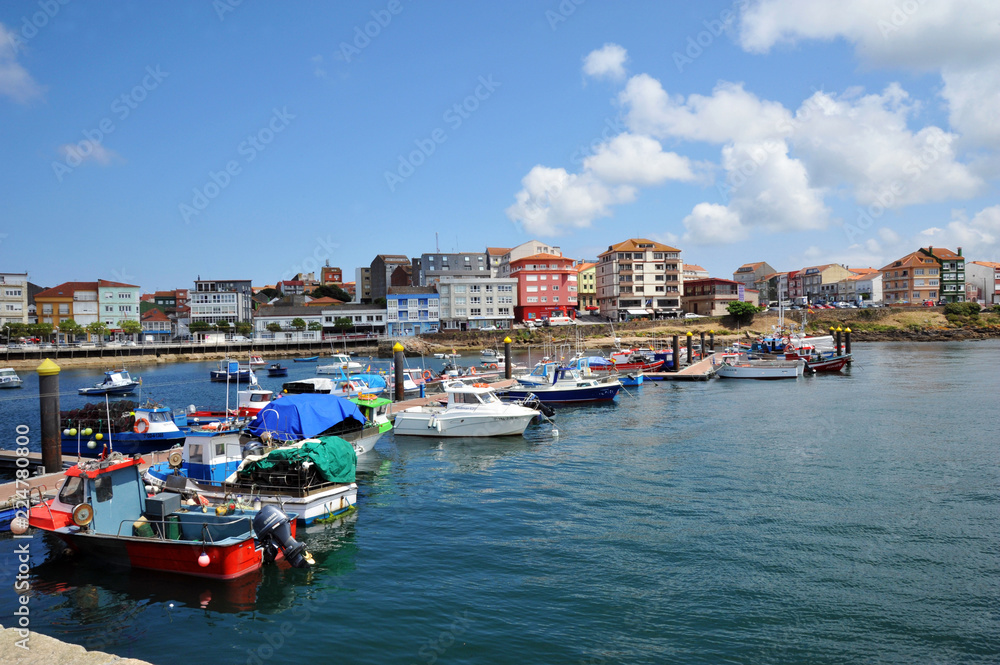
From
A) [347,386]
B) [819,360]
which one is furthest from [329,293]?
[819,360]

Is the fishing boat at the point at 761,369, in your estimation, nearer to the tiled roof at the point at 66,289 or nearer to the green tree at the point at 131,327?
the green tree at the point at 131,327

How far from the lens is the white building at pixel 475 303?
10481cm

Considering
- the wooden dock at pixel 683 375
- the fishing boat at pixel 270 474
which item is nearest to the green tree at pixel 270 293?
the wooden dock at pixel 683 375

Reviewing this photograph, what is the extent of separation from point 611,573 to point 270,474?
9.15m

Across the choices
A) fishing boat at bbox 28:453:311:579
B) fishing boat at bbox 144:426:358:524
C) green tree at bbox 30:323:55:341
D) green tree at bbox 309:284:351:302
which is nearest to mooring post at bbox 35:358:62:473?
fishing boat at bbox 144:426:358:524

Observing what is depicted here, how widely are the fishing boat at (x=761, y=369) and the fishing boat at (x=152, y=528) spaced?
4495 cm

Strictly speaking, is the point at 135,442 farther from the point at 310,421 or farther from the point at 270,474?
the point at 270,474

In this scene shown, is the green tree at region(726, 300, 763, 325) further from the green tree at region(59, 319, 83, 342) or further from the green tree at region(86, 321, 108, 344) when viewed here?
the green tree at region(59, 319, 83, 342)

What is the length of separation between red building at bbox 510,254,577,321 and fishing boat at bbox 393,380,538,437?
78448mm

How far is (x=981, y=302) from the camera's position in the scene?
13250 cm

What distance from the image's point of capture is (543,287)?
107812mm

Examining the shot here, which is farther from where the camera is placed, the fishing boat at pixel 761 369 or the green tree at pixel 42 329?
the green tree at pixel 42 329

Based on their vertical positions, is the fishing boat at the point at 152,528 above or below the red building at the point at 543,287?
below

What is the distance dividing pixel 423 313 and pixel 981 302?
118m
